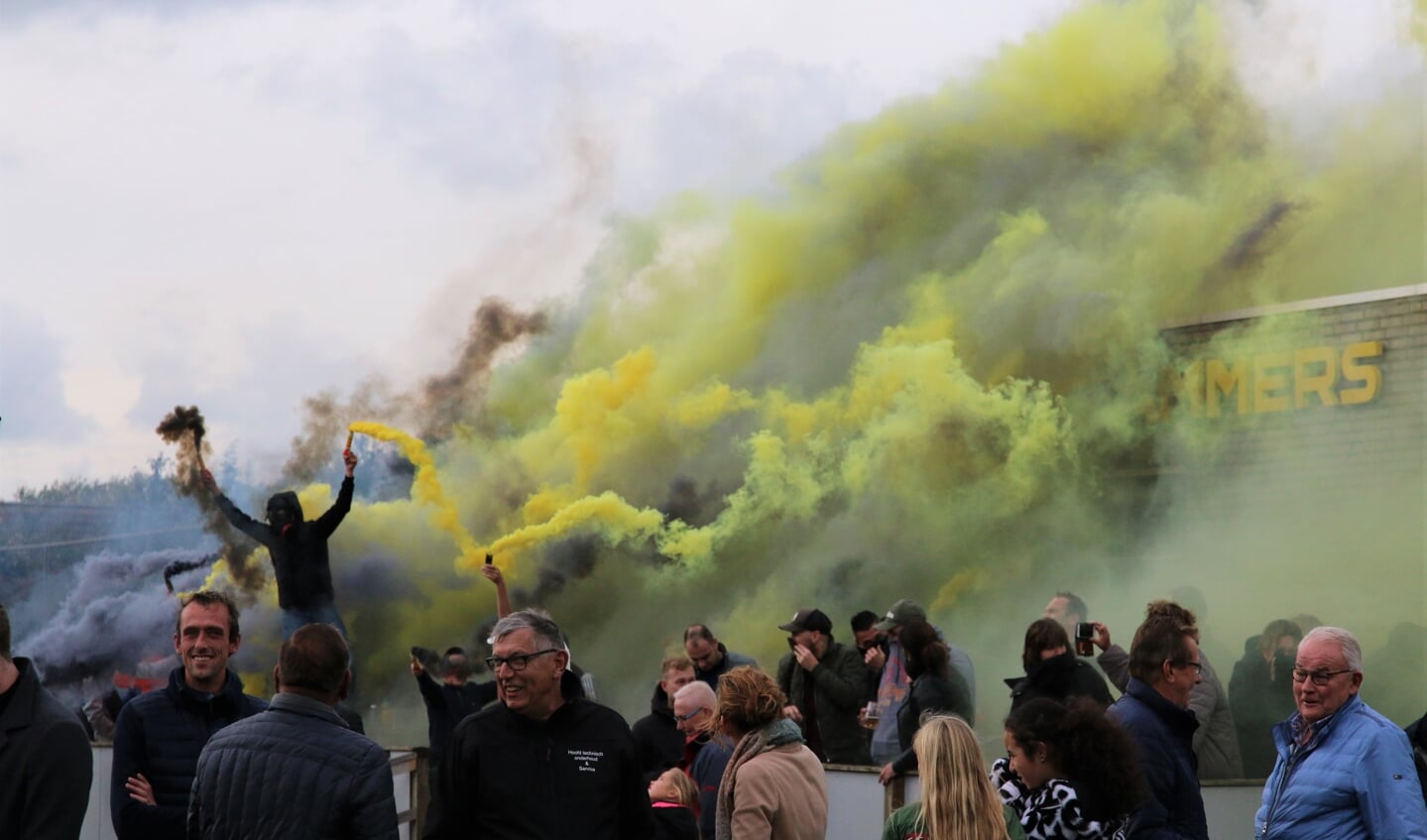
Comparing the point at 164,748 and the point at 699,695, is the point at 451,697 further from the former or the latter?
the point at 164,748

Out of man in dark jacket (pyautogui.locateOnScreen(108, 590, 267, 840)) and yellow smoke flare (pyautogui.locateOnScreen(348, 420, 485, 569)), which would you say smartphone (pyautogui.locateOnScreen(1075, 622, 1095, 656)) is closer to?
man in dark jacket (pyautogui.locateOnScreen(108, 590, 267, 840))

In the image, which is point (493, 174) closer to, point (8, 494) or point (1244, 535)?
point (8, 494)

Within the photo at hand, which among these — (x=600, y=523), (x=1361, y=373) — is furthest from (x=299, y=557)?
(x=1361, y=373)

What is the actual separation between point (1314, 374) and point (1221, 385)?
0.53 meters

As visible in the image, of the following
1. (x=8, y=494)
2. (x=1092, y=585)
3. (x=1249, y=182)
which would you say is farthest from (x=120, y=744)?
(x=8, y=494)

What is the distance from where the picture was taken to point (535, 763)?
298 cm

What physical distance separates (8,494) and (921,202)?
26.3 feet

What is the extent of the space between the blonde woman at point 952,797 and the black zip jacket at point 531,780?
1.99ft

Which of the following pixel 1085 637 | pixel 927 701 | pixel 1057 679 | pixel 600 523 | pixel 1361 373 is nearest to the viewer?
pixel 1057 679

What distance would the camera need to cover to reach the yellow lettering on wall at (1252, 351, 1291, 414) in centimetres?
853

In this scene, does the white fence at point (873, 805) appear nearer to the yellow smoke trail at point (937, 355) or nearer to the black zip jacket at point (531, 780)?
the black zip jacket at point (531, 780)

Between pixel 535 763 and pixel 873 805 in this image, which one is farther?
pixel 873 805

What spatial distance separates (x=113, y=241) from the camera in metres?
12.9

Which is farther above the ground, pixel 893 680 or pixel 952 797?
pixel 893 680
